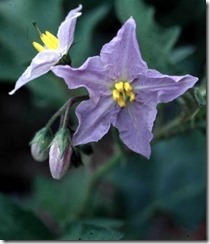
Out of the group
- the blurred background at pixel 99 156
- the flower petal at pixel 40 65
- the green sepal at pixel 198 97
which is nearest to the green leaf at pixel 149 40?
the blurred background at pixel 99 156

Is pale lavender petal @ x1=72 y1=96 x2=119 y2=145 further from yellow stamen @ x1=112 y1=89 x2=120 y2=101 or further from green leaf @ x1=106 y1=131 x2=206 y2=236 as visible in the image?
green leaf @ x1=106 y1=131 x2=206 y2=236

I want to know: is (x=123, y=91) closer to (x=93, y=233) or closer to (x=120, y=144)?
(x=120, y=144)

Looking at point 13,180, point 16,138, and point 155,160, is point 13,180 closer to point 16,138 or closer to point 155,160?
point 16,138

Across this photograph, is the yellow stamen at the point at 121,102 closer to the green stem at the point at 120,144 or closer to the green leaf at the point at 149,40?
the green stem at the point at 120,144

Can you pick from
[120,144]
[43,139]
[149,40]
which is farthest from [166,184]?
[43,139]

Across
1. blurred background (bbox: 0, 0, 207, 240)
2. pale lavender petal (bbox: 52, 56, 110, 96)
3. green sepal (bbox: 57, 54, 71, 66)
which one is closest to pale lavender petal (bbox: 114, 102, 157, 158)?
pale lavender petal (bbox: 52, 56, 110, 96)

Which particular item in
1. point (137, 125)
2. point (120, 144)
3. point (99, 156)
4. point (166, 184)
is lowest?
point (166, 184)

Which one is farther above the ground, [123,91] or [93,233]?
[123,91]
